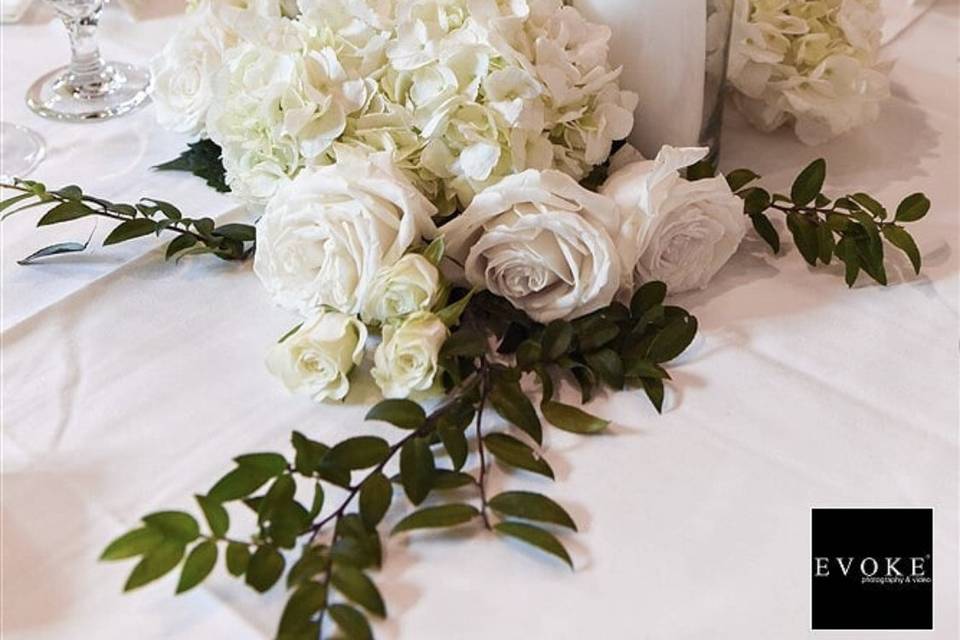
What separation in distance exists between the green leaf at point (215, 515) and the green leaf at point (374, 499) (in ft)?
0.20

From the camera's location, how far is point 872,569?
558 mm

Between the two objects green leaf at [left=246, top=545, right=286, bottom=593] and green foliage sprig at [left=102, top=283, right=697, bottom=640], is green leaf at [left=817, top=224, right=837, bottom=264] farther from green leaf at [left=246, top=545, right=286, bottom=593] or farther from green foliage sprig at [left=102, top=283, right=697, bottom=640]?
green leaf at [left=246, top=545, right=286, bottom=593]

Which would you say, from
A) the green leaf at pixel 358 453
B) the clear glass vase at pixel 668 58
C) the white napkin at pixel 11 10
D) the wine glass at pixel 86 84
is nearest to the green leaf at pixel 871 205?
the clear glass vase at pixel 668 58

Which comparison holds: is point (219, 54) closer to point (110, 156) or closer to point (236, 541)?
point (110, 156)

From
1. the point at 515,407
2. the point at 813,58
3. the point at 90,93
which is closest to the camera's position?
the point at 515,407

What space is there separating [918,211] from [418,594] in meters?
0.40

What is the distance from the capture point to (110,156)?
0.85m

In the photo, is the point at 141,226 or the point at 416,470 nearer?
the point at 416,470

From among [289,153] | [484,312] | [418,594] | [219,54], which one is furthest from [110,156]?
[418,594]

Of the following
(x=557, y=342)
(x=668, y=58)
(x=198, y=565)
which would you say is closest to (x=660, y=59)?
(x=668, y=58)

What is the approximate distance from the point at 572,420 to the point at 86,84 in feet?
1.78

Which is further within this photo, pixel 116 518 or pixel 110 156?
pixel 110 156

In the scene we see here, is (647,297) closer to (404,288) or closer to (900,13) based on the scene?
(404,288)

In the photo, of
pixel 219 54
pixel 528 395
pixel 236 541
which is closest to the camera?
pixel 236 541
